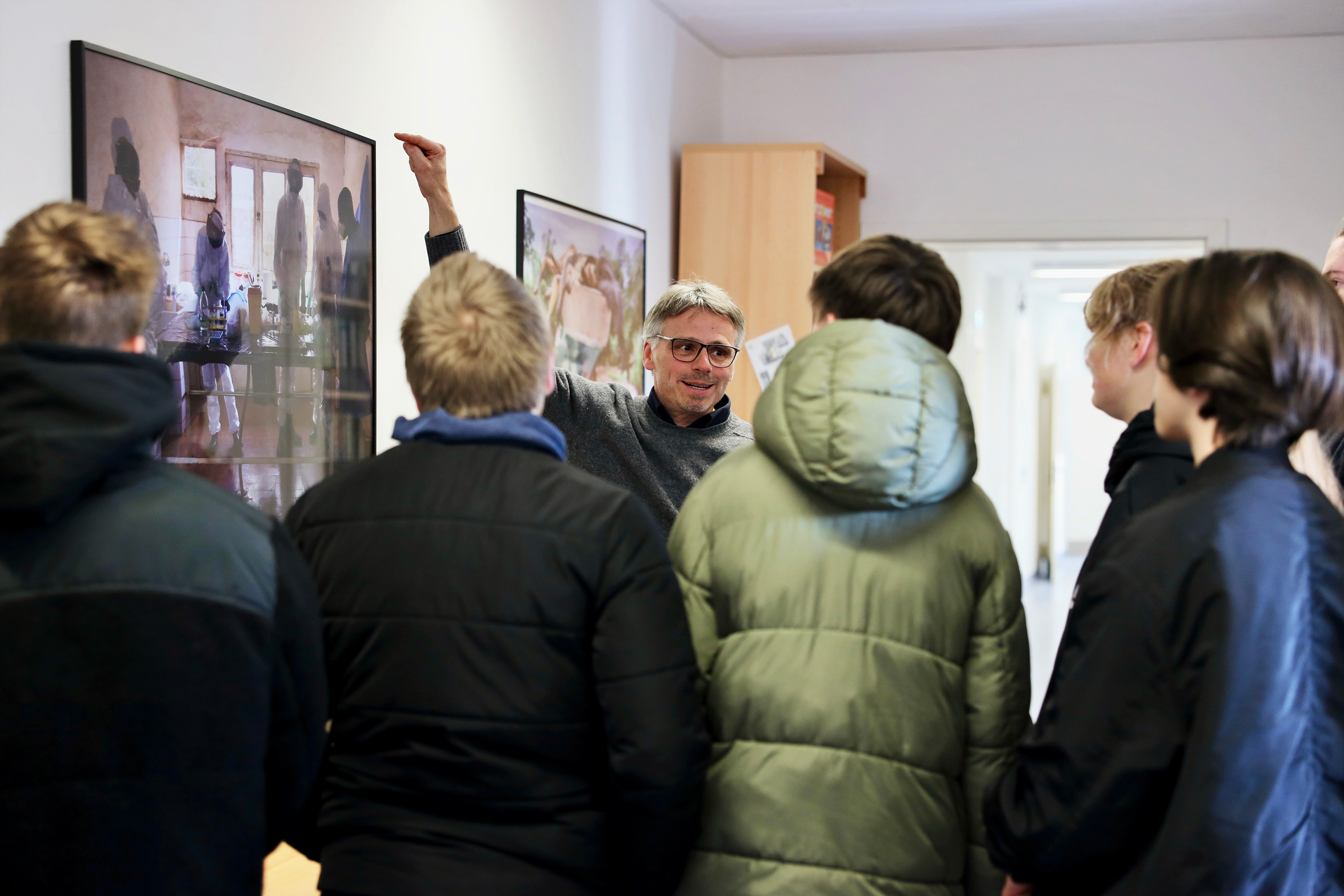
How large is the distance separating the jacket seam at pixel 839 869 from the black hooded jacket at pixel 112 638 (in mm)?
557

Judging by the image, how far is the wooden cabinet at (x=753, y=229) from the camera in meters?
5.19

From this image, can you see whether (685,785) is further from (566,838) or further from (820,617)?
(820,617)

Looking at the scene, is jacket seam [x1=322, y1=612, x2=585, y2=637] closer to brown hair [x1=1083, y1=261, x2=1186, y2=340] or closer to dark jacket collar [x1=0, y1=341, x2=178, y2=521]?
dark jacket collar [x1=0, y1=341, x2=178, y2=521]

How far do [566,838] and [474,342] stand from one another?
0.54 metres

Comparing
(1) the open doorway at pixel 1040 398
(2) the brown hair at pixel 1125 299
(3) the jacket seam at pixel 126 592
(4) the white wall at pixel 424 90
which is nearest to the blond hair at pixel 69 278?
(3) the jacket seam at pixel 126 592

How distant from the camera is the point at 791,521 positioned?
1.37 m

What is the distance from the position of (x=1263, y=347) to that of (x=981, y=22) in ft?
14.7

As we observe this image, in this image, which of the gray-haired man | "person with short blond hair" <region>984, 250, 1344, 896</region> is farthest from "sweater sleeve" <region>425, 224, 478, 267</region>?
"person with short blond hair" <region>984, 250, 1344, 896</region>

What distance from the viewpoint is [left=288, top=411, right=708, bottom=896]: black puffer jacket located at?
1.23m

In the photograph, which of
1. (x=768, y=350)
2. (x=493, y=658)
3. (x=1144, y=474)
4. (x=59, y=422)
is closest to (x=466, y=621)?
(x=493, y=658)

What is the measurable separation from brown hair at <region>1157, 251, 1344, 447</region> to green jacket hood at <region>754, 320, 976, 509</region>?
0.82 feet

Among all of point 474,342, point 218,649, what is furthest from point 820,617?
point 218,649

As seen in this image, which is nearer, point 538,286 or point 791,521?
point 791,521

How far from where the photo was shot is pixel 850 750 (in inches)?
52.6
